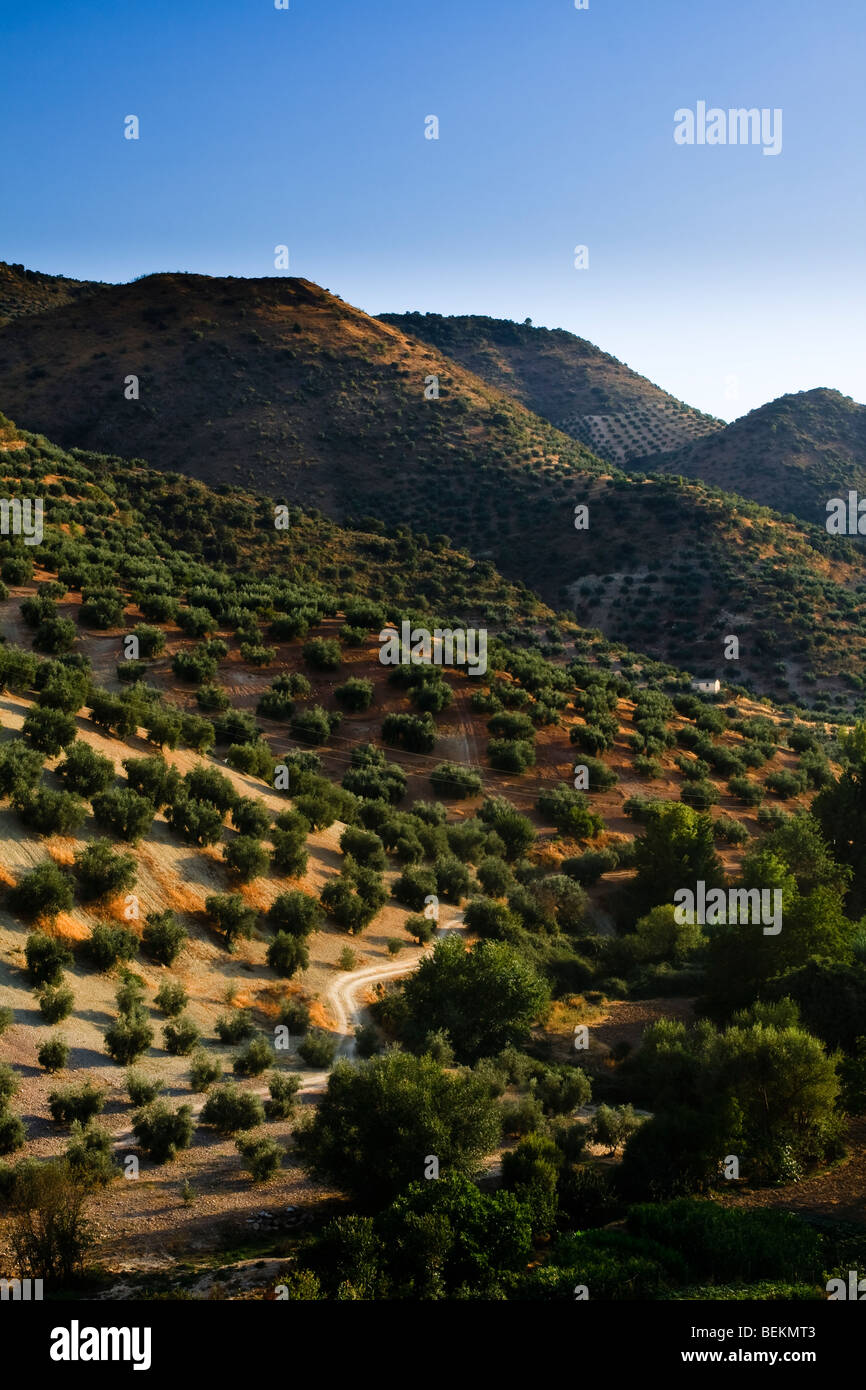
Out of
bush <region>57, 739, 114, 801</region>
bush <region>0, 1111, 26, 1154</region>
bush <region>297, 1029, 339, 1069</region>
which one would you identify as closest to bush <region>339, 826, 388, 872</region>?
bush <region>57, 739, 114, 801</region>

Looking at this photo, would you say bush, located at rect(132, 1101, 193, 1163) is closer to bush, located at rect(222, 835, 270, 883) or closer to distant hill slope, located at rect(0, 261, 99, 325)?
bush, located at rect(222, 835, 270, 883)

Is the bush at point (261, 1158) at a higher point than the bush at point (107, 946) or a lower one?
lower

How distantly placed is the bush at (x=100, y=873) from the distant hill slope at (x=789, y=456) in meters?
94.0

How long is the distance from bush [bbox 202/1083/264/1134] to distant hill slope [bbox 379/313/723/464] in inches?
4548

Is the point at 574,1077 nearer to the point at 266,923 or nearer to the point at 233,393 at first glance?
the point at 266,923

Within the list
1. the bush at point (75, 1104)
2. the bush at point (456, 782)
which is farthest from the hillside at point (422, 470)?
the bush at point (75, 1104)

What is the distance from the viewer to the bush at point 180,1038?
64.6 feet

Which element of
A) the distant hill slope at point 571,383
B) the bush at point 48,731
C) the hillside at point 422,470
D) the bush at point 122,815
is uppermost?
the distant hill slope at point 571,383

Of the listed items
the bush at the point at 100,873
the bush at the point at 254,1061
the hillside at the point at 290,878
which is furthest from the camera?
the bush at the point at 100,873

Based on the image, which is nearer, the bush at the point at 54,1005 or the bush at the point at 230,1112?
the bush at the point at 230,1112

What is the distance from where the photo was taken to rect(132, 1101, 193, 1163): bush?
16.1m

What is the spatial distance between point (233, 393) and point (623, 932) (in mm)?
75358

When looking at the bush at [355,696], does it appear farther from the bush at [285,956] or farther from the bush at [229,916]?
the bush at [285,956]

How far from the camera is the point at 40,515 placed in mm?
52781
